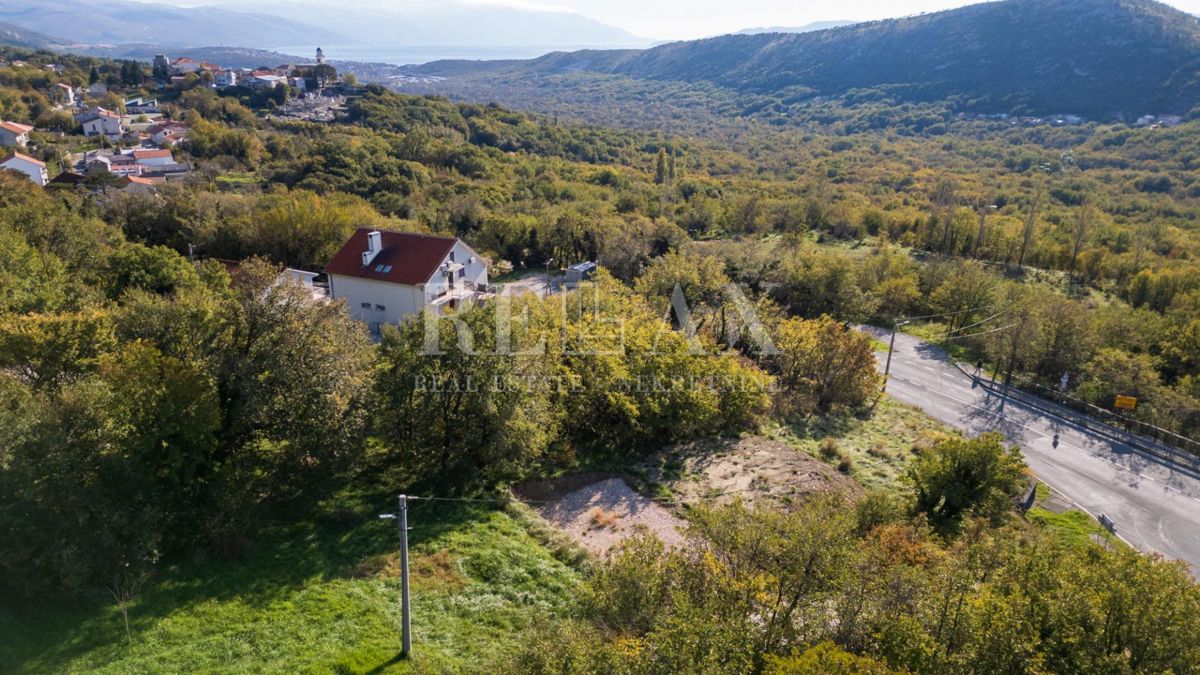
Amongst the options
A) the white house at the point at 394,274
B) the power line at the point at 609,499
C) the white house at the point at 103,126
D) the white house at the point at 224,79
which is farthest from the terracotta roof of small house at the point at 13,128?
the power line at the point at 609,499

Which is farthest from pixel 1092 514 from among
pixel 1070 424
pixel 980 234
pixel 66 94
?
pixel 66 94

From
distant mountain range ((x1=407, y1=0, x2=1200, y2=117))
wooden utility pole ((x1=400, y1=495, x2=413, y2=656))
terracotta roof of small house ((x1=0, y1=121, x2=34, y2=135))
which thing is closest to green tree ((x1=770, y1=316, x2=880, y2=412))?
wooden utility pole ((x1=400, y1=495, x2=413, y2=656))

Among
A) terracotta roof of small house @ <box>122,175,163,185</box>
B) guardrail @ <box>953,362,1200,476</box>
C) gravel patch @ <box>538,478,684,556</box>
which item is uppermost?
terracotta roof of small house @ <box>122,175,163,185</box>

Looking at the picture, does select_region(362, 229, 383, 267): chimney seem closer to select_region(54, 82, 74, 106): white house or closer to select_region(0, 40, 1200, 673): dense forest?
select_region(0, 40, 1200, 673): dense forest

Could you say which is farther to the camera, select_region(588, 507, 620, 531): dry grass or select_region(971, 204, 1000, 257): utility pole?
select_region(971, 204, 1000, 257): utility pole

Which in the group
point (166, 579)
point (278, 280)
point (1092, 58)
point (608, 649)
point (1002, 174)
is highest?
point (1092, 58)

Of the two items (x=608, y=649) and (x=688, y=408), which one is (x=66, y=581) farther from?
(x=688, y=408)

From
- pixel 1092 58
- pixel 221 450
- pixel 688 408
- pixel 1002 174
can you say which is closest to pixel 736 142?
pixel 1002 174

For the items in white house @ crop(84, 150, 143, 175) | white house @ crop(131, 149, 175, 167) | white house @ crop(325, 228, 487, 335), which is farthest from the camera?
white house @ crop(131, 149, 175, 167)
